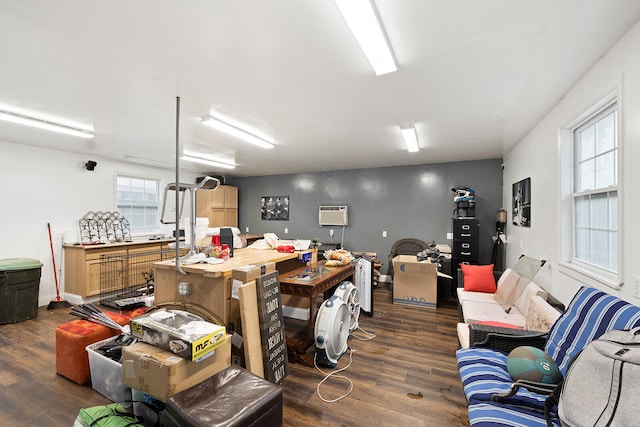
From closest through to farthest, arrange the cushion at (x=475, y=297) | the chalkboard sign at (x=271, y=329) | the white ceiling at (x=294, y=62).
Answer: the white ceiling at (x=294, y=62), the chalkboard sign at (x=271, y=329), the cushion at (x=475, y=297)

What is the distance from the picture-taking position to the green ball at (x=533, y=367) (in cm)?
152

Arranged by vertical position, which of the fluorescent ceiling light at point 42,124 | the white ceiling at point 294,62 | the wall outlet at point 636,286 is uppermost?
the white ceiling at point 294,62

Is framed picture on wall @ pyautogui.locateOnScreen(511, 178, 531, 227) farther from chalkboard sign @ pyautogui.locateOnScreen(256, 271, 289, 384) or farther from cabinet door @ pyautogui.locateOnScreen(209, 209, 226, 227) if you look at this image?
cabinet door @ pyautogui.locateOnScreen(209, 209, 226, 227)

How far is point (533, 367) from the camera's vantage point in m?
1.56

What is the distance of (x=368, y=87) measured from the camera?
7.85ft

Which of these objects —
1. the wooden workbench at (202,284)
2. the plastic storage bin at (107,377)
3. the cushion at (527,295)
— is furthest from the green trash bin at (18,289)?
the cushion at (527,295)

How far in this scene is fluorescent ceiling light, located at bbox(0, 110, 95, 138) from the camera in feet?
9.77

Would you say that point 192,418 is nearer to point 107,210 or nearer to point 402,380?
point 402,380

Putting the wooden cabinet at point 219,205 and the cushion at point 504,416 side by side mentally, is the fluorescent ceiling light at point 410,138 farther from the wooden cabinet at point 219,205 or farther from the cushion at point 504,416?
the wooden cabinet at point 219,205

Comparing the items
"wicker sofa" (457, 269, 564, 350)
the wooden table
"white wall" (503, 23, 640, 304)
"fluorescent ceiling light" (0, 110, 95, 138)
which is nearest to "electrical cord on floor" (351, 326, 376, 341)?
the wooden table

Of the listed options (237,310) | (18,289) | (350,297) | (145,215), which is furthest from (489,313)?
(145,215)

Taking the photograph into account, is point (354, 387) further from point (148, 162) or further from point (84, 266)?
point (148, 162)

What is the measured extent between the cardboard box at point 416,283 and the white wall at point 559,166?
1.28 meters

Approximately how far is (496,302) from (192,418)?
3.43 m
